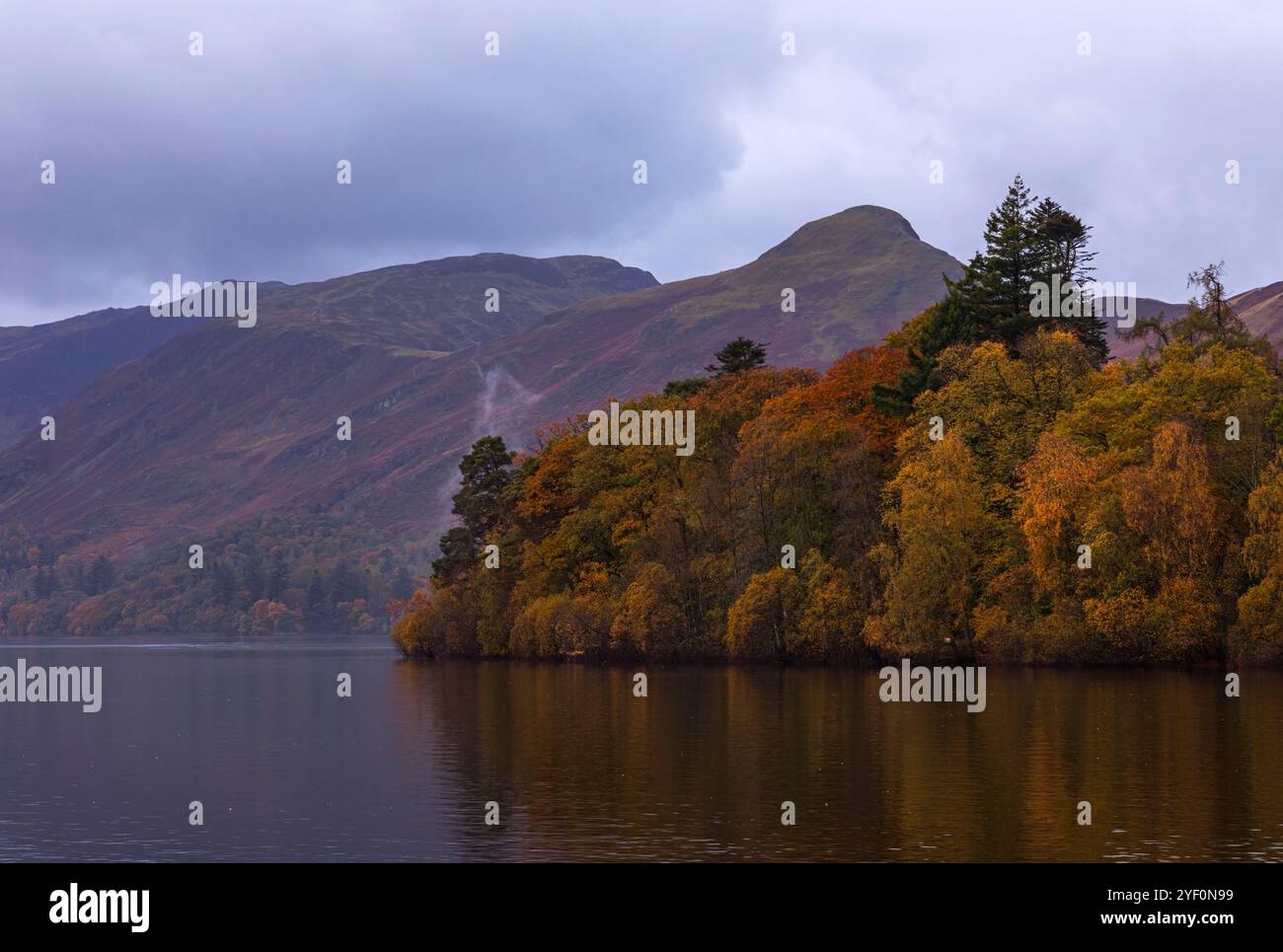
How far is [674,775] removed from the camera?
49812mm

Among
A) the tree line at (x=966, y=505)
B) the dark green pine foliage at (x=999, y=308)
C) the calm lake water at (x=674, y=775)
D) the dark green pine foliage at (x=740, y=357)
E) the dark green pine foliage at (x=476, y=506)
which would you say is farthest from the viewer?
the dark green pine foliage at (x=476, y=506)

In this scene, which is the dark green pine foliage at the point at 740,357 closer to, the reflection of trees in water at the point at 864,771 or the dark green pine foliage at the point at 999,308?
the dark green pine foliage at the point at 999,308

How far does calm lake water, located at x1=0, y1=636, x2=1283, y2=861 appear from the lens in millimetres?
37031

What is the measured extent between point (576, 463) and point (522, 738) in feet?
282

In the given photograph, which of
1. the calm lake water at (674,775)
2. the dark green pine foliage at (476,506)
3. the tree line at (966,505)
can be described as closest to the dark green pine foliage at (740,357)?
the tree line at (966,505)

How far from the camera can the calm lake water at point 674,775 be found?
37.0 meters

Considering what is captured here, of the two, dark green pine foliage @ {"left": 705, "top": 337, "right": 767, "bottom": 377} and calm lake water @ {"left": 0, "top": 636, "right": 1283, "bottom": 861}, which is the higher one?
dark green pine foliage @ {"left": 705, "top": 337, "right": 767, "bottom": 377}

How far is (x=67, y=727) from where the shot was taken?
77312 mm

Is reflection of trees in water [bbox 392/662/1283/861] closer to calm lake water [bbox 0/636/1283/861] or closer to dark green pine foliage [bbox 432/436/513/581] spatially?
calm lake water [bbox 0/636/1283/861]

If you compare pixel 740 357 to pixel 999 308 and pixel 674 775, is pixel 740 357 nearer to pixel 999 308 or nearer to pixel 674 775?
pixel 999 308

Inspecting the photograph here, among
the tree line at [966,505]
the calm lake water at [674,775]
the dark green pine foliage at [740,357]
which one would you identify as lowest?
the calm lake water at [674,775]

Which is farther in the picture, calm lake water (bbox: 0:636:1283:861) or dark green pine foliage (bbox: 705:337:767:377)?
dark green pine foliage (bbox: 705:337:767:377)

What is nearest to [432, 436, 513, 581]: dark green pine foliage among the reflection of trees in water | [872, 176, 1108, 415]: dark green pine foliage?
[872, 176, 1108, 415]: dark green pine foliage
